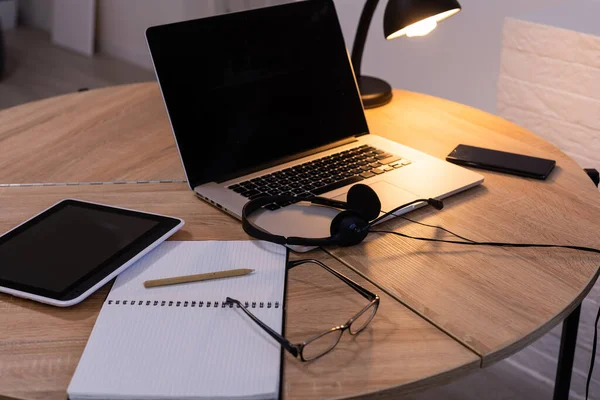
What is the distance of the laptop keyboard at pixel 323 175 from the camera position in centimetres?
102

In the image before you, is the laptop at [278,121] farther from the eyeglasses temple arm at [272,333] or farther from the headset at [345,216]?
the eyeglasses temple arm at [272,333]

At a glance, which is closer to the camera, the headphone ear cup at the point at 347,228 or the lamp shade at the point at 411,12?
the headphone ear cup at the point at 347,228

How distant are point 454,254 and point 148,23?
3358 mm

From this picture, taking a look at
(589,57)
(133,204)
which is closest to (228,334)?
(133,204)

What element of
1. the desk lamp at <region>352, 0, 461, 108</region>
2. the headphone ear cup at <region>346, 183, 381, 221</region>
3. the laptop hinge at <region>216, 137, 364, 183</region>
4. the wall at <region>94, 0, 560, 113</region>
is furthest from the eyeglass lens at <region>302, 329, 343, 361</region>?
the wall at <region>94, 0, 560, 113</region>

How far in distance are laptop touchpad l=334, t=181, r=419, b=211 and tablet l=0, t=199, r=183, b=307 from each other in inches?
11.9

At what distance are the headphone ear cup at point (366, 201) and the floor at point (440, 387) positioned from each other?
2.95 feet

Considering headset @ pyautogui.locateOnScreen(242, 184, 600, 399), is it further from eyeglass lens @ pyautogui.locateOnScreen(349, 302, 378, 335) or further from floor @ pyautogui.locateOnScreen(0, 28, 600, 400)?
floor @ pyautogui.locateOnScreen(0, 28, 600, 400)

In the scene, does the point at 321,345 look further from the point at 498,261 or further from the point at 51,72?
the point at 51,72

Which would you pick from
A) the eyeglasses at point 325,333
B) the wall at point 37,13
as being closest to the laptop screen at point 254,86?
the eyeglasses at point 325,333

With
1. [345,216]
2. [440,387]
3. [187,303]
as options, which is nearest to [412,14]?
[345,216]

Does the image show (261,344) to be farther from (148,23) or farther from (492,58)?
(148,23)

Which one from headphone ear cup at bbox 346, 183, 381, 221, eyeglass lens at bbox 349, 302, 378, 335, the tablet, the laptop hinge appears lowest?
the tablet

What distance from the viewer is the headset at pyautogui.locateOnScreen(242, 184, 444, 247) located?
2.85ft
